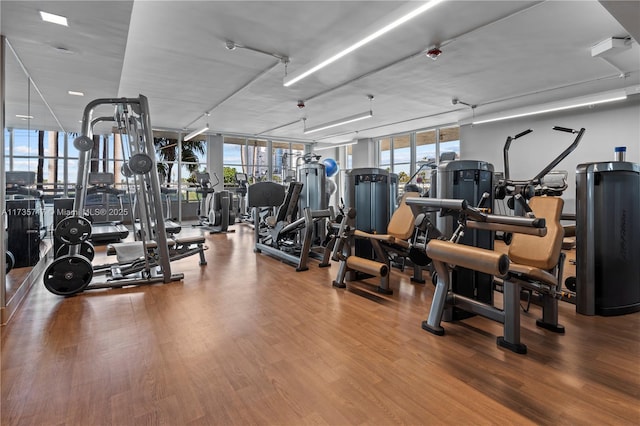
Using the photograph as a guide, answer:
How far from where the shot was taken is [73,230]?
361 centimetres

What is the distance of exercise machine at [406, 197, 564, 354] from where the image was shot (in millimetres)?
2141

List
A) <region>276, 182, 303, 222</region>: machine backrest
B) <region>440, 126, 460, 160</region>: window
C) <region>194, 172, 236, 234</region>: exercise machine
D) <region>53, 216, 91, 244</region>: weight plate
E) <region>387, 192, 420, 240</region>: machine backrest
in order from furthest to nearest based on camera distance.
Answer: <region>440, 126, 460, 160</region>: window, <region>194, 172, 236, 234</region>: exercise machine, <region>276, 182, 303, 222</region>: machine backrest, <region>387, 192, 420, 240</region>: machine backrest, <region>53, 216, 91, 244</region>: weight plate

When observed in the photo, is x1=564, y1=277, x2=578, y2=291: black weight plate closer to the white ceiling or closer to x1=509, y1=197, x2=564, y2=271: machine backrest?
x1=509, y1=197, x2=564, y2=271: machine backrest

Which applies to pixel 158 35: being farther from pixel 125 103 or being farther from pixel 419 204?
pixel 419 204

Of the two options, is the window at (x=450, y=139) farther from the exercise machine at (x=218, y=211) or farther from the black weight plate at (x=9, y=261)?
the black weight plate at (x=9, y=261)

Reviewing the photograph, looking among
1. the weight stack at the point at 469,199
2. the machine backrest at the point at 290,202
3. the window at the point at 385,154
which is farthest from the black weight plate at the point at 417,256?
the window at the point at 385,154

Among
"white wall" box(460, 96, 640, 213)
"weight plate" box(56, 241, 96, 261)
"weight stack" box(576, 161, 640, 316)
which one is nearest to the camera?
"weight stack" box(576, 161, 640, 316)

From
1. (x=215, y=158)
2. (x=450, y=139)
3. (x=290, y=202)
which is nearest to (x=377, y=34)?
(x=290, y=202)

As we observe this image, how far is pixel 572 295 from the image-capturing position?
3107mm

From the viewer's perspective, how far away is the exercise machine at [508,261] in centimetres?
214

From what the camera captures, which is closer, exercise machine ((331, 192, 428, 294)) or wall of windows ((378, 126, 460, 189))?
exercise machine ((331, 192, 428, 294))

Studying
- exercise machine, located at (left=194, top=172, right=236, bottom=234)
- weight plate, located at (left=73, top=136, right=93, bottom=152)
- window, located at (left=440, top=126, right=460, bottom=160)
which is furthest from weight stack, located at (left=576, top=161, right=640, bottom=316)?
window, located at (left=440, top=126, right=460, bottom=160)

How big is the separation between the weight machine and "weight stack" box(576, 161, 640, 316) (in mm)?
4159

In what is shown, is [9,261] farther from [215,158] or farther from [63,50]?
[215,158]
